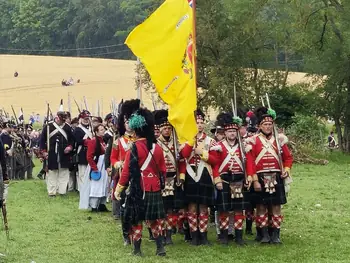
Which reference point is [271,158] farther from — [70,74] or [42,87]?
[70,74]

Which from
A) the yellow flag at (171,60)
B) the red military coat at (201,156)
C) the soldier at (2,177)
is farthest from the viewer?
the red military coat at (201,156)

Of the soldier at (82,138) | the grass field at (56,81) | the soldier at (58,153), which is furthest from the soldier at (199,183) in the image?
the grass field at (56,81)

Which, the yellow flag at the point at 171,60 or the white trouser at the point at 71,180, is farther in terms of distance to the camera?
the white trouser at the point at 71,180

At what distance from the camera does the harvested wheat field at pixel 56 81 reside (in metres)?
60.7

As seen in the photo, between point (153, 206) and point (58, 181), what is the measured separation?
748 centimetres

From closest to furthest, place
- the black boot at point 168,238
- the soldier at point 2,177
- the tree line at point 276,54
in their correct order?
the soldier at point 2,177 < the black boot at point 168,238 < the tree line at point 276,54

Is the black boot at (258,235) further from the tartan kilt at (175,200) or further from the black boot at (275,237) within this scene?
the tartan kilt at (175,200)

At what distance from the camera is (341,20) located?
87.1 ft

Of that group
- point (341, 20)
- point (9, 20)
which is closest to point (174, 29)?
point (341, 20)

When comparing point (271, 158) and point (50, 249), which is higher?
point (271, 158)

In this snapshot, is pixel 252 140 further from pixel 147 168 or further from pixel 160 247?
pixel 160 247

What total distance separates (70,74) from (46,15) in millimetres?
20373

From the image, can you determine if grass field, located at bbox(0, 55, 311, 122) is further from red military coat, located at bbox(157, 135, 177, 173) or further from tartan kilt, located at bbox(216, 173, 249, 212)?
tartan kilt, located at bbox(216, 173, 249, 212)

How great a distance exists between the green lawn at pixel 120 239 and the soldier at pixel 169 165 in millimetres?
602
